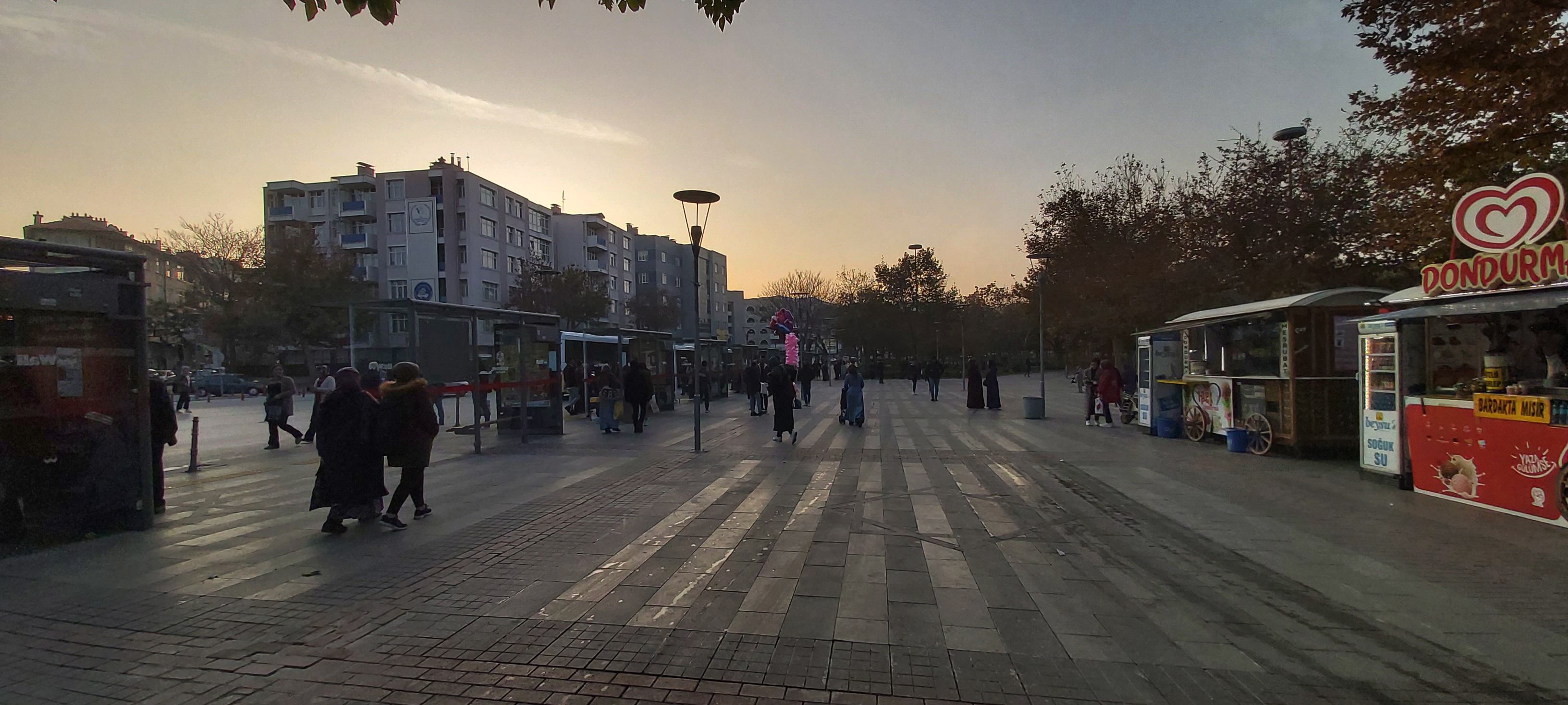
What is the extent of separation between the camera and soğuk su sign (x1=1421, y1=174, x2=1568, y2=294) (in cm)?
740

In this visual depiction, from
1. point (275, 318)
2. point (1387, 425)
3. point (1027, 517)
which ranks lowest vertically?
point (1027, 517)

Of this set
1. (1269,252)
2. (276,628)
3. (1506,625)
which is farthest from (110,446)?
(1269,252)

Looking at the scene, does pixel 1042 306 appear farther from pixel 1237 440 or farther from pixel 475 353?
pixel 475 353

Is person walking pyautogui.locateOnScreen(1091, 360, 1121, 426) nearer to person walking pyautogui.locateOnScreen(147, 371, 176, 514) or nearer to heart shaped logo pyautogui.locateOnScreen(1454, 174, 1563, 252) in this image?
heart shaped logo pyautogui.locateOnScreen(1454, 174, 1563, 252)

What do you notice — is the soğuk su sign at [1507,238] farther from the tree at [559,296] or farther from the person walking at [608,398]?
the tree at [559,296]

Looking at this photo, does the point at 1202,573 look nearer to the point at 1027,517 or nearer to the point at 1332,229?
the point at 1027,517

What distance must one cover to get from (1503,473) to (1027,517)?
4.92m

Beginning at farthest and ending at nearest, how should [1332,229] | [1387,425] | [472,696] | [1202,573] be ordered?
[1332,229] → [1387,425] → [1202,573] → [472,696]

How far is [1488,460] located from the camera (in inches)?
306

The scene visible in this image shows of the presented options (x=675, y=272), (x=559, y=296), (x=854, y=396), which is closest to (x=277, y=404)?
(x=854, y=396)

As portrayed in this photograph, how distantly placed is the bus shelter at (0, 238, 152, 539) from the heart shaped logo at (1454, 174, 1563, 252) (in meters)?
14.3

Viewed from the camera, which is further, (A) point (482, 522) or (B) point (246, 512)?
(B) point (246, 512)

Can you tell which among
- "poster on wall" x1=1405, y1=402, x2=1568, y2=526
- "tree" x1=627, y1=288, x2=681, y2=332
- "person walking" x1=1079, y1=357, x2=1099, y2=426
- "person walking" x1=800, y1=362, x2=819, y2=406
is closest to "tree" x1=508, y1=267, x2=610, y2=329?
"tree" x1=627, y1=288, x2=681, y2=332

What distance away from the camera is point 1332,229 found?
73.6 feet
